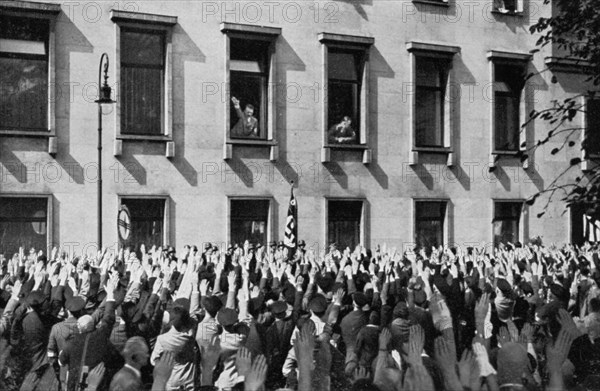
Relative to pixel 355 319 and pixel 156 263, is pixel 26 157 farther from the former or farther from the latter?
pixel 355 319

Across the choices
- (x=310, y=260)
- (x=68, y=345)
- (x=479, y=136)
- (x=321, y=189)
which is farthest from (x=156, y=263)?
(x=479, y=136)

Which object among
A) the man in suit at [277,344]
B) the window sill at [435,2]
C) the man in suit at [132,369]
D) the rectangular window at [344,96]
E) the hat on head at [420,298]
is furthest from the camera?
the window sill at [435,2]

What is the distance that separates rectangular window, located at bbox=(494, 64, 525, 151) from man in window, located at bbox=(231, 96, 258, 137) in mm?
8140

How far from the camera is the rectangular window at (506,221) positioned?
27.6m

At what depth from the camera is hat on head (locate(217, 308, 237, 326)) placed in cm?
838

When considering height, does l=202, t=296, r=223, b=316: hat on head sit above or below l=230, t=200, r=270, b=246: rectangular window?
below

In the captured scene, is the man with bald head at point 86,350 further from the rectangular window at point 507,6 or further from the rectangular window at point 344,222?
the rectangular window at point 507,6

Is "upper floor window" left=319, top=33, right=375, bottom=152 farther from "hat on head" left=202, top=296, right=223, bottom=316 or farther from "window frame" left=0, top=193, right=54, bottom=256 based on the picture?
"hat on head" left=202, top=296, right=223, bottom=316

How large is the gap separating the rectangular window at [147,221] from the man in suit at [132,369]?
16.4m

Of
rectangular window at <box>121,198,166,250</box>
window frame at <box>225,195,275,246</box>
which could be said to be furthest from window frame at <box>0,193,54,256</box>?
window frame at <box>225,195,275,246</box>

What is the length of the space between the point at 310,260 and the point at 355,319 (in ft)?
22.2

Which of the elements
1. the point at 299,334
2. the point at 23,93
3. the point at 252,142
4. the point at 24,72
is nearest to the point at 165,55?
the point at 252,142

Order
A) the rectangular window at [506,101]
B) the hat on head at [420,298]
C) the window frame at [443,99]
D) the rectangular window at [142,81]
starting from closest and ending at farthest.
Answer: the hat on head at [420,298] < the rectangular window at [142,81] < the window frame at [443,99] < the rectangular window at [506,101]

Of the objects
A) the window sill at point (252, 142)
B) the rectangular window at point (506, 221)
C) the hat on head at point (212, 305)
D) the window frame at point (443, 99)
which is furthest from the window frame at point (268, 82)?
the hat on head at point (212, 305)
